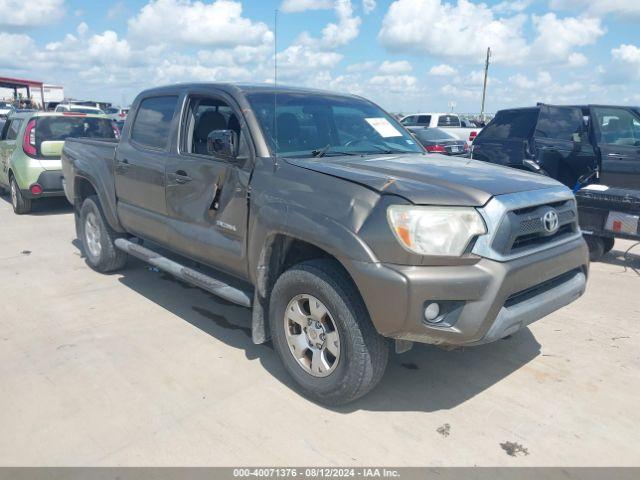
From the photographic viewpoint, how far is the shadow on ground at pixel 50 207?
998 centimetres

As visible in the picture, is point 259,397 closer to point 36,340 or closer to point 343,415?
point 343,415

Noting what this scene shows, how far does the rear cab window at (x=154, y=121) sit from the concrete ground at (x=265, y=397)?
1.52 m

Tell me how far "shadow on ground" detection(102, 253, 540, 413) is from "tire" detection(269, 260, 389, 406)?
21 centimetres

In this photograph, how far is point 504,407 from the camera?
10.8ft

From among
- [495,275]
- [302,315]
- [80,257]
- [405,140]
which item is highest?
[405,140]

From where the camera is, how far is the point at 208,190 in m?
4.01

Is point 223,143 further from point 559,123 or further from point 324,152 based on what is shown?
point 559,123

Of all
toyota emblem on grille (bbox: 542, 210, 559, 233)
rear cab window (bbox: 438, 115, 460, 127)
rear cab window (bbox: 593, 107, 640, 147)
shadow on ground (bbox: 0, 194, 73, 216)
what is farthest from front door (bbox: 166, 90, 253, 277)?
rear cab window (bbox: 438, 115, 460, 127)

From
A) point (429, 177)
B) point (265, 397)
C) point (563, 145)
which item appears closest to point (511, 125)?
point (563, 145)

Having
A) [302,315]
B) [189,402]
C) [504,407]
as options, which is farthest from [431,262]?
[189,402]

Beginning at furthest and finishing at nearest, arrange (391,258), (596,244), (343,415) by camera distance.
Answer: (596,244), (343,415), (391,258)

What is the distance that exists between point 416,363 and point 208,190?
1.98 metres

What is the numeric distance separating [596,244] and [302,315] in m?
4.91

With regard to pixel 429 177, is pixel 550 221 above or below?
below
